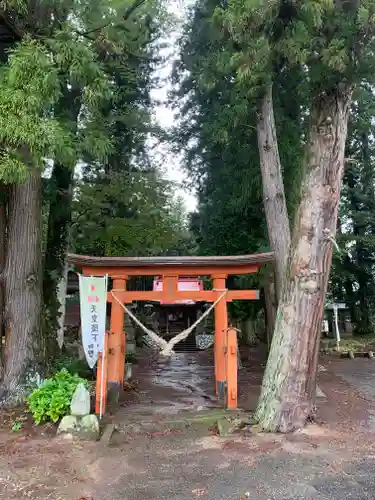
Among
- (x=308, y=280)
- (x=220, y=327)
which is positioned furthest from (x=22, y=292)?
(x=308, y=280)

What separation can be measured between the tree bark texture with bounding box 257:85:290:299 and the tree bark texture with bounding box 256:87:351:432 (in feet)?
9.09

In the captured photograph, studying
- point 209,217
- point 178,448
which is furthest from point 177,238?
point 178,448

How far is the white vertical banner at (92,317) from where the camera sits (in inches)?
263

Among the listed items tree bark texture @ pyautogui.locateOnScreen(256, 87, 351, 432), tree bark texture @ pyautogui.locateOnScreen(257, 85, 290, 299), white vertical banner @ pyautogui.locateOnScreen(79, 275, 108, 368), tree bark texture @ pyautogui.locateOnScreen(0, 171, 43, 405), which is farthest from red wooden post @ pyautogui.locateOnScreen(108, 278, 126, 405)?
tree bark texture @ pyautogui.locateOnScreen(257, 85, 290, 299)

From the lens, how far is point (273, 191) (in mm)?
8867

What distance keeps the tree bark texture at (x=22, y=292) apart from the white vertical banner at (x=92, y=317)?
978 mm

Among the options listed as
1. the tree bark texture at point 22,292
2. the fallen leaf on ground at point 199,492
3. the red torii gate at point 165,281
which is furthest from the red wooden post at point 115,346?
the fallen leaf on ground at point 199,492

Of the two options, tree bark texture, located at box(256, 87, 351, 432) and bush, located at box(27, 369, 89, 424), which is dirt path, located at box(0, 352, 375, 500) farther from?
tree bark texture, located at box(256, 87, 351, 432)

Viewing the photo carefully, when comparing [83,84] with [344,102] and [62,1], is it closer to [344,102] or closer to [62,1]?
[62,1]

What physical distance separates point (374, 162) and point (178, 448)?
15747 mm

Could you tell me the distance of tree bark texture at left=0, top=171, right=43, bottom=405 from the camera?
6.80 meters

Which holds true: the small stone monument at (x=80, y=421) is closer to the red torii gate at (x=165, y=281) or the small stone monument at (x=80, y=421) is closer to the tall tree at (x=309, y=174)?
the red torii gate at (x=165, y=281)

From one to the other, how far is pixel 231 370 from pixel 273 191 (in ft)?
12.7

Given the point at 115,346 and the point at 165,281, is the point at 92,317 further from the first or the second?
the point at 165,281
